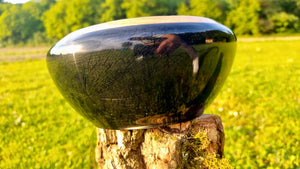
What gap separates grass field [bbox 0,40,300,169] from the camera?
1812 mm

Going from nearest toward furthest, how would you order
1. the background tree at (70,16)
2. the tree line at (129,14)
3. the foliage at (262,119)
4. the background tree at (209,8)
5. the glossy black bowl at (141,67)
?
the glossy black bowl at (141,67) < the foliage at (262,119) < the tree line at (129,14) < the background tree at (70,16) < the background tree at (209,8)

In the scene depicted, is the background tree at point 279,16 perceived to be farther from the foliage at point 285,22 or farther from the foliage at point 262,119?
the foliage at point 262,119

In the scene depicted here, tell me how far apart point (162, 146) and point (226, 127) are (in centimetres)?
148

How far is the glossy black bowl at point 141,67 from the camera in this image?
0.78 metres

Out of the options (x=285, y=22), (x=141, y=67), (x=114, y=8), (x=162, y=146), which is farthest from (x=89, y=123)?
(x=285, y=22)

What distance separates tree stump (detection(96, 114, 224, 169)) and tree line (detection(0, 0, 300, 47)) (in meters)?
1.79

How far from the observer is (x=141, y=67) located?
78 centimetres

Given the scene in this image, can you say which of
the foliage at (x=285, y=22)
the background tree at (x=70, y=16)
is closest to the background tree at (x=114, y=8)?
the background tree at (x=70, y=16)

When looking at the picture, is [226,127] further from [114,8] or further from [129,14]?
[114,8]

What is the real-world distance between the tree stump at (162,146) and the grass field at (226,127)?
0.43 meters

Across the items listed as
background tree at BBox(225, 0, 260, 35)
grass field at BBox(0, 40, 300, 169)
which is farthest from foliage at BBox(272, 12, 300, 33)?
grass field at BBox(0, 40, 300, 169)

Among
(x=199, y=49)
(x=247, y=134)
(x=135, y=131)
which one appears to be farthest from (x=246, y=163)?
(x=199, y=49)

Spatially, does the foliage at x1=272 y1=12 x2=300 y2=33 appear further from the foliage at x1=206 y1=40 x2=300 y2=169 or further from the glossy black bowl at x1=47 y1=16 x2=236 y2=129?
the glossy black bowl at x1=47 y1=16 x2=236 y2=129

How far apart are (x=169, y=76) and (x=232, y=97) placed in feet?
7.96
